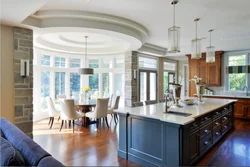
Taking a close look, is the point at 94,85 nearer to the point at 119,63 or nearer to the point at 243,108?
the point at 119,63

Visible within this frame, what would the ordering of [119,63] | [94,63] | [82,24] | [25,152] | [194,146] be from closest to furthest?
[25,152] < [194,146] < [82,24] < [119,63] < [94,63]

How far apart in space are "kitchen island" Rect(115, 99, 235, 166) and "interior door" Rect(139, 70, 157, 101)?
13.1 ft

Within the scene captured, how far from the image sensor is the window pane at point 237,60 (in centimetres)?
680

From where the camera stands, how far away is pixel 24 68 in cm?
376

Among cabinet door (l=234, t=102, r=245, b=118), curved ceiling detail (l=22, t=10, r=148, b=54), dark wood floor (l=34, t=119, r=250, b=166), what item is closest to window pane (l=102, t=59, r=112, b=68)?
curved ceiling detail (l=22, t=10, r=148, b=54)

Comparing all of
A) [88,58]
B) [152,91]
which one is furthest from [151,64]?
[88,58]

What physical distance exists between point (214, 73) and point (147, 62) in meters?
3.01

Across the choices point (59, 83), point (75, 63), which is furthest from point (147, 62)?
point (59, 83)

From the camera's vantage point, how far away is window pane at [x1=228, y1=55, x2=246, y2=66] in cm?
680

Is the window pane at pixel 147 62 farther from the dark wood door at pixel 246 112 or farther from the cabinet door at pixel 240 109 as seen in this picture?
the dark wood door at pixel 246 112

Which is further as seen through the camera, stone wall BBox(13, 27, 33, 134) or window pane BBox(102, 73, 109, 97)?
window pane BBox(102, 73, 109, 97)

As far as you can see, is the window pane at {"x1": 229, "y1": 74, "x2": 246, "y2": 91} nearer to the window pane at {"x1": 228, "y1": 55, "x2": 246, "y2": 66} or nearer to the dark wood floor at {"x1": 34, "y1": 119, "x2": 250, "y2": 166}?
the window pane at {"x1": 228, "y1": 55, "x2": 246, "y2": 66}

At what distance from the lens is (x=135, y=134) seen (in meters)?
2.99

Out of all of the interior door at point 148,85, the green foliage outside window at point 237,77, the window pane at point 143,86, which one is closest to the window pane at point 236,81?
the green foliage outside window at point 237,77
